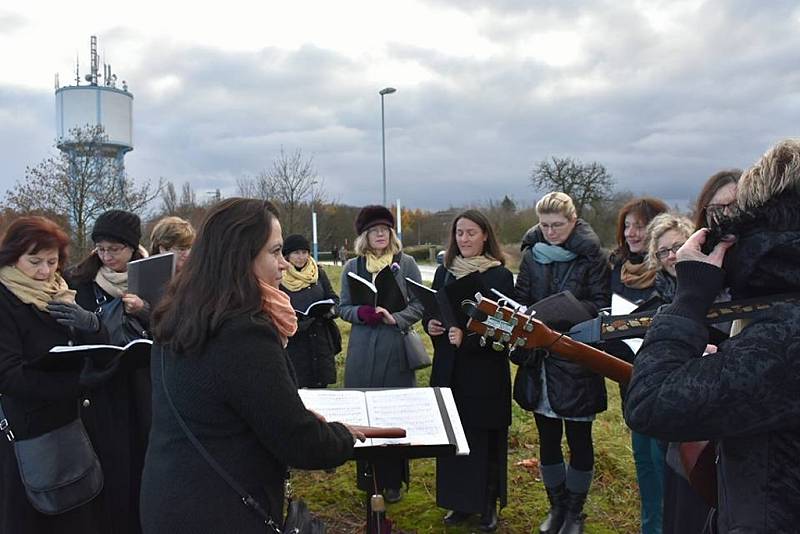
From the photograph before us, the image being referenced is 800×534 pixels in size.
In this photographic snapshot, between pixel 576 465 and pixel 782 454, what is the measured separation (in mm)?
2468

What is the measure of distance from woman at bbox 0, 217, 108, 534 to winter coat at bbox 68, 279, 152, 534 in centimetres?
9

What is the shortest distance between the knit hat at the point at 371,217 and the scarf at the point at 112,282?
174cm

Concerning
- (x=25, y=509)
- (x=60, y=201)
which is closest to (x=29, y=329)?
(x=25, y=509)

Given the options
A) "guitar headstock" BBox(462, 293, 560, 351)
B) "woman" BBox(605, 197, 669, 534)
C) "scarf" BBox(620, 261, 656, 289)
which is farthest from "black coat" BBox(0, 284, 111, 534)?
"scarf" BBox(620, 261, 656, 289)

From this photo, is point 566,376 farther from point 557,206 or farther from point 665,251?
point 557,206

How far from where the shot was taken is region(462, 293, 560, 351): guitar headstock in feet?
8.41

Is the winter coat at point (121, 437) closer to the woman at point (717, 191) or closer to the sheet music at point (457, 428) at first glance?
the sheet music at point (457, 428)

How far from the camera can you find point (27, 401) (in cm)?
285

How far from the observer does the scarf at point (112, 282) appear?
3.57 metres

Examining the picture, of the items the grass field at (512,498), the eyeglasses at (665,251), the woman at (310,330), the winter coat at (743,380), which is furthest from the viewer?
the woman at (310,330)

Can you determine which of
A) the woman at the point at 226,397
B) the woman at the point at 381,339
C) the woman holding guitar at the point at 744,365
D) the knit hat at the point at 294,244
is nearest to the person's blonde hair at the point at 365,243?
the woman at the point at 381,339

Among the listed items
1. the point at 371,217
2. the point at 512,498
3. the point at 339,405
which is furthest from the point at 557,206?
the point at 512,498

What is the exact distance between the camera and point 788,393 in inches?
53.9

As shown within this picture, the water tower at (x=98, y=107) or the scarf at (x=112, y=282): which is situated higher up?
the water tower at (x=98, y=107)
